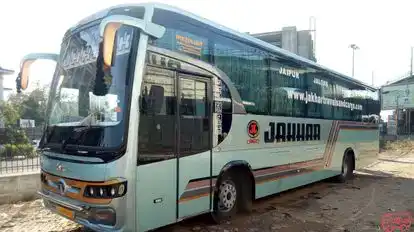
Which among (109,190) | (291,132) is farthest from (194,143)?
(291,132)

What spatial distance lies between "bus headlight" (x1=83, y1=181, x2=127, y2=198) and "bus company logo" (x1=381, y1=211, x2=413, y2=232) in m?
4.48

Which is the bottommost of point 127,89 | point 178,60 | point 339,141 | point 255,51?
point 339,141

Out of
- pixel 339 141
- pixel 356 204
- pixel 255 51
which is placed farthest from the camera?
pixel 339 141

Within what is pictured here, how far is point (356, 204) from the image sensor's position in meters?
8.13

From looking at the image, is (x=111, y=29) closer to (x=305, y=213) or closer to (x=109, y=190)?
(x=109, y=190)

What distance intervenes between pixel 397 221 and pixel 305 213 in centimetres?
166

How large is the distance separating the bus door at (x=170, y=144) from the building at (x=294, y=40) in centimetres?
1578

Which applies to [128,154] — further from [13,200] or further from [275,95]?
[13,200]

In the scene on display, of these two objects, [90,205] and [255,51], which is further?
[255,51]

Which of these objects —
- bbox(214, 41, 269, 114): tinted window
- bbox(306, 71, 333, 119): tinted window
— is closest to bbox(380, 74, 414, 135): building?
bbox(306, 71, 333, 119): tinted window

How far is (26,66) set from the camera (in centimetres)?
568

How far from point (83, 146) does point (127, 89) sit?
3.09 ft

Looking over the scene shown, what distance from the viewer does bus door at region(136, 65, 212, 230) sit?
4.69 m

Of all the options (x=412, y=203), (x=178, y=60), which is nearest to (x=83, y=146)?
(x=178, y=60)
